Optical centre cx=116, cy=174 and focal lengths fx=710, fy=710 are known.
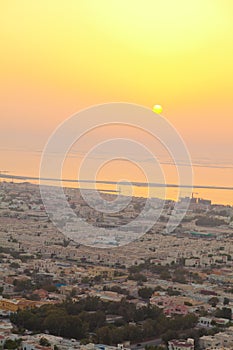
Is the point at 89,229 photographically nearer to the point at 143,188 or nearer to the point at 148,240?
the point at 148,240

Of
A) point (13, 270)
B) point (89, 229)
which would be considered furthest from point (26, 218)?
point (13, 270)

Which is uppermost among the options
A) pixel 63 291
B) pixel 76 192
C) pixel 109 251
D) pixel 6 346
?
pixel 76 192

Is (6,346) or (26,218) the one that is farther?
(26,218)

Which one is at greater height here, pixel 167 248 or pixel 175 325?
pixel 167 248

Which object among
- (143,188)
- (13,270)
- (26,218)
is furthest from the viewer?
(143,188)

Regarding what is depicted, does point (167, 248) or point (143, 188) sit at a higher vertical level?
point (143, 188)

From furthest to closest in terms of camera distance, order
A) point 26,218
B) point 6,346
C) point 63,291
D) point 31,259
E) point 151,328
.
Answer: point 26,218
point 31,259
point 63,291
point 151,328
point 6,346

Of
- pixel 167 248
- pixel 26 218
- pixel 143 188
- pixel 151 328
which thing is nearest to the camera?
pixel 151 328

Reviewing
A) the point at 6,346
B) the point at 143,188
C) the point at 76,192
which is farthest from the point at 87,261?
the point at 143,188

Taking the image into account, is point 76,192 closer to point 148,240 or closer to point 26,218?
point 26,218
